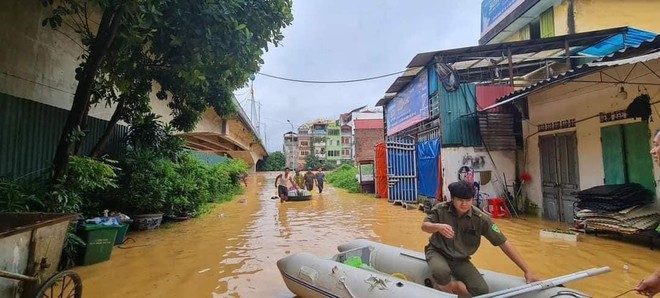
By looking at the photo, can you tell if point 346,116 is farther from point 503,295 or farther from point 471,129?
point 503,295

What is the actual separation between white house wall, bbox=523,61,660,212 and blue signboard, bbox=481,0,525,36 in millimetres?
9078

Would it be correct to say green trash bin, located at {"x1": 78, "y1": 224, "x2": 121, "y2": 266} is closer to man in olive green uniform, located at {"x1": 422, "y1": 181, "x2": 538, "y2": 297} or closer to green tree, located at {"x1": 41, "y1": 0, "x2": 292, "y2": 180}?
green tree, located at {"x1": 41, "y1": 0, "x2": 292, "y2": 180}

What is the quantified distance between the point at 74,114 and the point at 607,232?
9.94m

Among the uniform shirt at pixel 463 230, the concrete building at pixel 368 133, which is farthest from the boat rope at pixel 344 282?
the concrete building at pixel 368 133

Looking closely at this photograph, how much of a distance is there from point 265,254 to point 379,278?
349 centimetres

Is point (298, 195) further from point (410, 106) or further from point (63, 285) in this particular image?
point (63, 285)

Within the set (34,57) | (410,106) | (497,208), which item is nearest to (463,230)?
(34,57)

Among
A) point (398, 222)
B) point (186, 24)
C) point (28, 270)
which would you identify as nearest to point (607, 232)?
point (398, 222)

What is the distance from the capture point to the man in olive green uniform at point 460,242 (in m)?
3.29

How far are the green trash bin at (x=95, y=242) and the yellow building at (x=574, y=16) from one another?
16.4 metres

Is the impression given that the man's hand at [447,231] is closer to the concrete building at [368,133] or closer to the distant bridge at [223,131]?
the distant bridge at [223,131]

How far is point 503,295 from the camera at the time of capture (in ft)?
9.11

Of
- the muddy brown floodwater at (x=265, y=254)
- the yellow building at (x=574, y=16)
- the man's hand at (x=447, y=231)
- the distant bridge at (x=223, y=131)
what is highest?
the yellow building at (x=574, y=16)

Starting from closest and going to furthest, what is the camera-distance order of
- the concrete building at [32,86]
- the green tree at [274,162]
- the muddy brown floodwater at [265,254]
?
1. the muddy brown floodwater at [265,254]
2. the concrete building at [32,86]
3. the green tree at [274,162]
